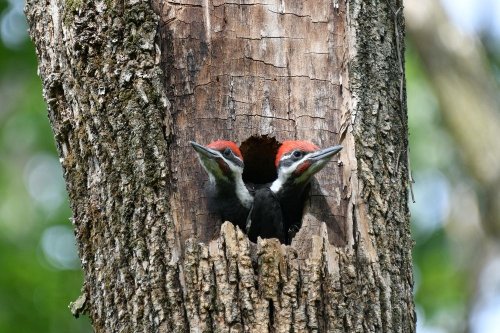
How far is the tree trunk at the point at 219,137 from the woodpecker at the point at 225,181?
9cm

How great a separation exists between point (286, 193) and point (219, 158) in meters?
0.74

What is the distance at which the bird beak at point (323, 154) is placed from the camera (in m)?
4.19

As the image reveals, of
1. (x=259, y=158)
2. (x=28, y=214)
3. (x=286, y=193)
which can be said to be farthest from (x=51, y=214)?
(x=286, y=193)

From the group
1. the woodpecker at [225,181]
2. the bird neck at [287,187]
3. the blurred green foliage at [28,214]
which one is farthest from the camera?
the blurred green foliage at [28,214]

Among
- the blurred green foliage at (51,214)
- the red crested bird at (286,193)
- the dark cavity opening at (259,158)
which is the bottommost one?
the red crested bird at (286,193)

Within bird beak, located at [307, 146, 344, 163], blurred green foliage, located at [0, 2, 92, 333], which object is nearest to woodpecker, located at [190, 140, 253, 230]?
bird beak, located at [307, 146, 344, 163]

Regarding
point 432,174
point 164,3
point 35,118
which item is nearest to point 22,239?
point 35,118

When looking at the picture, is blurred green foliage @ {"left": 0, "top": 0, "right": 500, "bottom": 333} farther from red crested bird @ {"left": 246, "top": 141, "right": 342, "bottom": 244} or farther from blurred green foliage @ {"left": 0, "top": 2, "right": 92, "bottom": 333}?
red crested bird @ {"left": 246, "top": 141, "right": 342, "bottom": 244}

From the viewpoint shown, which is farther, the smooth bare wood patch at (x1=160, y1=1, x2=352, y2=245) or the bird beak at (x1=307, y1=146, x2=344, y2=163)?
the smooth bare wood patch at (x1=160, y1=1, x2=352, y2=245)

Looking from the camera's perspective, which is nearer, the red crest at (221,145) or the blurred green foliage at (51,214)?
the red crest at (221,145)

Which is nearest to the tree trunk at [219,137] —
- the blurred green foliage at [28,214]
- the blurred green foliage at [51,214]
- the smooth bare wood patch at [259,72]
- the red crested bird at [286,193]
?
the smooth bare wood patch at [259,72]

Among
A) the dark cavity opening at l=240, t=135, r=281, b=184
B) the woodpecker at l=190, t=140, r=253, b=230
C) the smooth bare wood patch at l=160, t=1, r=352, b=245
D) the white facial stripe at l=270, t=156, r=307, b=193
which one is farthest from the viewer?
the dark cavity opening at l=240, t=135, r=281, b=184

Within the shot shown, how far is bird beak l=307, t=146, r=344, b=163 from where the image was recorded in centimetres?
419

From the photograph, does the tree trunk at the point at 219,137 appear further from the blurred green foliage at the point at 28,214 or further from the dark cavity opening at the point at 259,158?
the blurred green foliage at the point at 28,214
